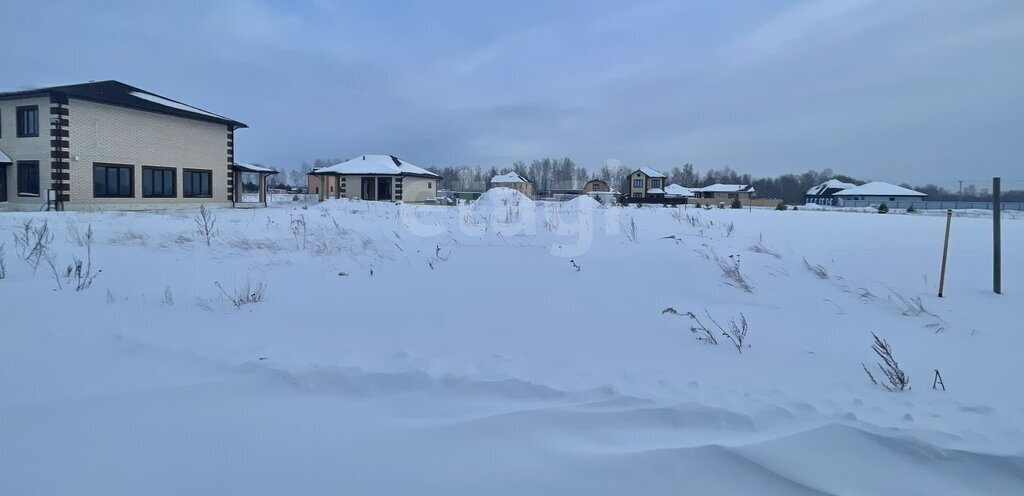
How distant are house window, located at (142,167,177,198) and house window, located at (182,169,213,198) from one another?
64 cm

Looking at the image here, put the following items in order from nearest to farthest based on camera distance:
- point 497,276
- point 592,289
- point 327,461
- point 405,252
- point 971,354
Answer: point 327,461 → point 971,354 → point 592,289 → point 497,276 → point 405,252

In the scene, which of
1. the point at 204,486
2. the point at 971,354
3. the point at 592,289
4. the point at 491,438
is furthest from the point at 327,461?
the point at 971,354

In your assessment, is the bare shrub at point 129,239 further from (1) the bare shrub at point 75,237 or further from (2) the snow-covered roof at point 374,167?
(2) the snow-covered roof at point 374,167

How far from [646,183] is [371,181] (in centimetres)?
4245

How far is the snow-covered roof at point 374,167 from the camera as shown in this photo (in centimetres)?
4212

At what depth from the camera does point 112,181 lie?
22453mm

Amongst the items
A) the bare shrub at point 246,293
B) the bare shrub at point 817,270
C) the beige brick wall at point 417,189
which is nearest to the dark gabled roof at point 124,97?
the beige brick wall at point 417,189

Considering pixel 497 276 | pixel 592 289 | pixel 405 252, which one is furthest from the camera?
pixel 405 252

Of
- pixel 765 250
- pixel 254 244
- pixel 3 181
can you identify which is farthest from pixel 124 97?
pixel 765 250

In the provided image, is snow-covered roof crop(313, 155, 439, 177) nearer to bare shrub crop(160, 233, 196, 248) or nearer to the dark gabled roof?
the dark gabled roof

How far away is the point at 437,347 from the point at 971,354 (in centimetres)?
396

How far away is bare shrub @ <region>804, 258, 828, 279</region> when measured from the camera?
238 inches

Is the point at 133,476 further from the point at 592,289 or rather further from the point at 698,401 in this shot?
the point at 592,289

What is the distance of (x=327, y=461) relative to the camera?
2.52m
